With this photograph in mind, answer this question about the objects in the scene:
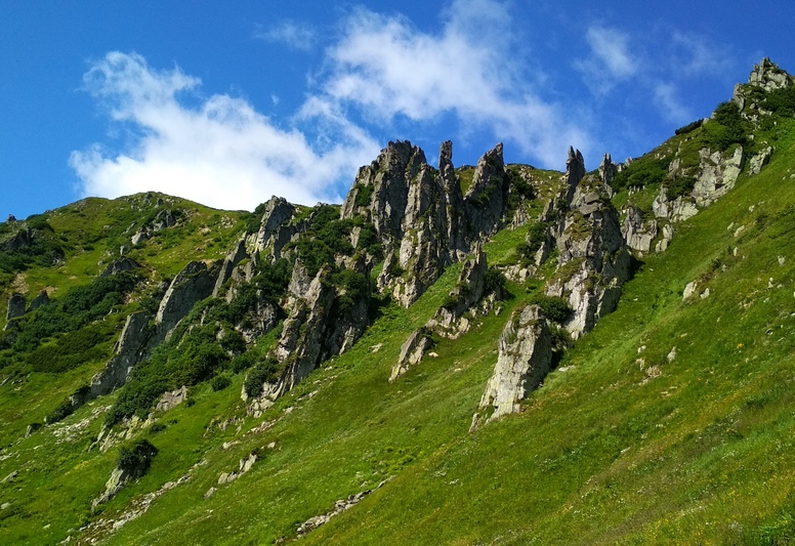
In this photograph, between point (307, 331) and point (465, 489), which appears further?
point (307, 331)

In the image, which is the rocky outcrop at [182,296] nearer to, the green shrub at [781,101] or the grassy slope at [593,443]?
the grassy slope at [593,443]

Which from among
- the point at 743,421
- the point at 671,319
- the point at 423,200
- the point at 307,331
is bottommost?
the point at 743,421

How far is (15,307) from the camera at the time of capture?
6737 inches

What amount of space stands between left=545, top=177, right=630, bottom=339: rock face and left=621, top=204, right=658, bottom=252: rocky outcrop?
5.26 meters

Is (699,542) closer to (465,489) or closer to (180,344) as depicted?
(465,489)

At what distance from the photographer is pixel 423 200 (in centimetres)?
12594

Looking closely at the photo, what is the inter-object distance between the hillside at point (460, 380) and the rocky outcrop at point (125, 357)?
1.68 ft

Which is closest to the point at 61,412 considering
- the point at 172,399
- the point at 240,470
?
the point at 172,399

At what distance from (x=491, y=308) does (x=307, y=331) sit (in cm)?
2748

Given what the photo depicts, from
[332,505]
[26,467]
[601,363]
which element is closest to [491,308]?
[601,363]

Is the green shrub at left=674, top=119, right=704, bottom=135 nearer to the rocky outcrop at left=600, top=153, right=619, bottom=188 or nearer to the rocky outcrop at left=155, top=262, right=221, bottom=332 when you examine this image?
the rocky outcrop at left=600, top=153, right=619, bottom=188

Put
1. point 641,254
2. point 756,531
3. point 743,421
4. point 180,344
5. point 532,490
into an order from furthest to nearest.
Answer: point 180,344 < point 641,254 < point 532,490 < point 743,421 < point 756,531

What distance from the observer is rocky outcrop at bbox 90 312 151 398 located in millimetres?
107938

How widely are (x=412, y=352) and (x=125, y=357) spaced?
254 ft
